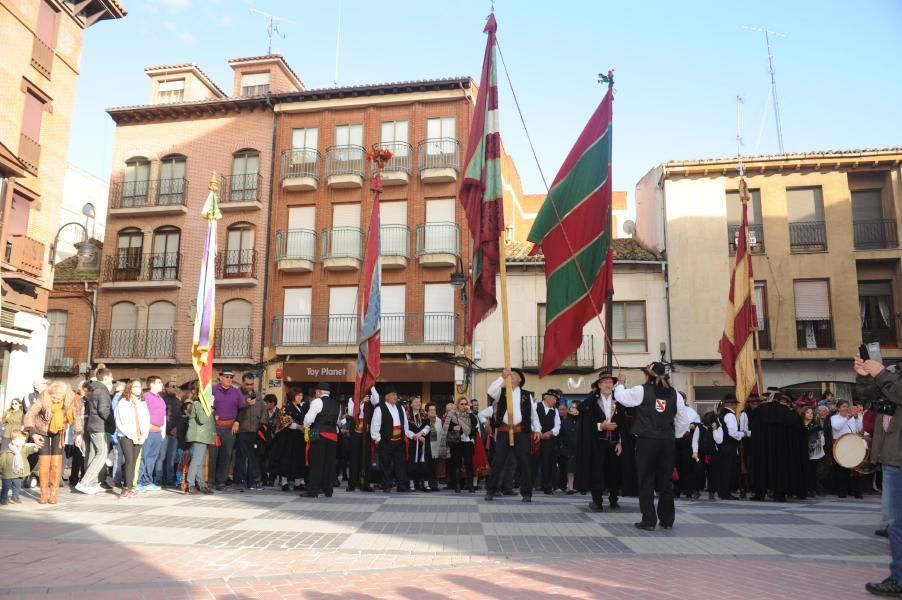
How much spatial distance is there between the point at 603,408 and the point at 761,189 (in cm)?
1998

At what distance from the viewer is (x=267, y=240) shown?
29562mm

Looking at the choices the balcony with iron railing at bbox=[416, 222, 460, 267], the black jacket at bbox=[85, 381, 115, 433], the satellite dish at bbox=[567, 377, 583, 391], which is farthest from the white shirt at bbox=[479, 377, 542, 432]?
the balcony with iron railing at bbox=[416, 222, 460, 267]

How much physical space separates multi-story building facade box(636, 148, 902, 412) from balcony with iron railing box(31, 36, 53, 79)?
2234 cm

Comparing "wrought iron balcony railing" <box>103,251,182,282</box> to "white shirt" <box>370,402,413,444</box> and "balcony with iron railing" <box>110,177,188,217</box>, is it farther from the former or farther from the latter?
"white shirt" <box>370,402,413,444</box>

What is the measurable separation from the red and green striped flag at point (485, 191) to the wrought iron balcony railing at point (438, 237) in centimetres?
1639

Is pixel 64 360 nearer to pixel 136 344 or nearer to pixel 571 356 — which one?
pixel 136 344

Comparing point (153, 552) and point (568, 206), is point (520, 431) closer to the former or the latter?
point (568, 206)

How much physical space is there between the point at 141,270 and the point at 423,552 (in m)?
27.2

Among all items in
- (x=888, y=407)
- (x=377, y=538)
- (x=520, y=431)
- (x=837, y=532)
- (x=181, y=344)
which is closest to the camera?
(x=888, y=407)

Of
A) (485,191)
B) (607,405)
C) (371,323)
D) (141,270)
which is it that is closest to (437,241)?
(141,270)

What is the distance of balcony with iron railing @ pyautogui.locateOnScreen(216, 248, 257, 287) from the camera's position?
29.0 m

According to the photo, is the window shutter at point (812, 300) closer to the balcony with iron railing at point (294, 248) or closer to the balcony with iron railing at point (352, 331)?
the balcony with iron railing at point (352, 331)

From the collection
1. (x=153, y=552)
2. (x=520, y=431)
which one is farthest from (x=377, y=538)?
(x=520, y=431)

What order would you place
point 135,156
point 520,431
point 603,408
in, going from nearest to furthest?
1. point 603,408
2. point 520,431
3. point 135,156
